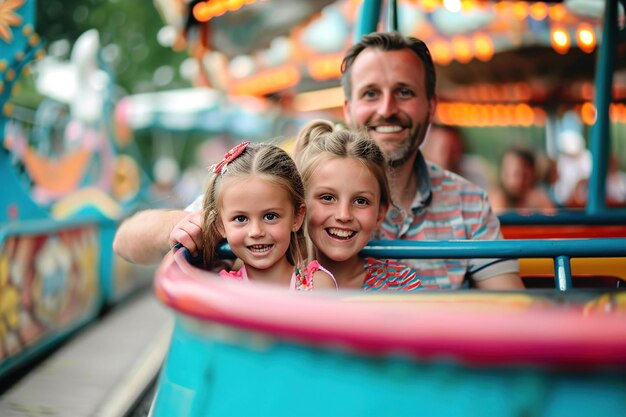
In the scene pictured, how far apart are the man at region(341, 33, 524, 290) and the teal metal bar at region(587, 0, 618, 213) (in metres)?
1.10

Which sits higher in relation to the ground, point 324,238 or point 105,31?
point 105,31

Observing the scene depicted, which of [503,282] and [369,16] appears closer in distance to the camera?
[503,282]

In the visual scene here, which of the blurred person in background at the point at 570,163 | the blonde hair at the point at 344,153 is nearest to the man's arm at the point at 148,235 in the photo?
the blonde hair at the point at 344,153

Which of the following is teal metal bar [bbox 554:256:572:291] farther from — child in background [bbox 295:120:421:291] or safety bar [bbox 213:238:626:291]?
child in background [bbox 295:120:421:291]

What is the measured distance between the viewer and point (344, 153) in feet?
5.38

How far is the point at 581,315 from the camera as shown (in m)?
0.79

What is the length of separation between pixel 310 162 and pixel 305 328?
2.82ft

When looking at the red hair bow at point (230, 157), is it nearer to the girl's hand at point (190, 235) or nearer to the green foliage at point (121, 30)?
the girl's hand at point (190, 235)

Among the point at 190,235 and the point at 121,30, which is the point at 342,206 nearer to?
the point at 190,235

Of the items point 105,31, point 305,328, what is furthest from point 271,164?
point 105,31

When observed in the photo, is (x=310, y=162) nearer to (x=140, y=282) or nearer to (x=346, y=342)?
(x=346, y=342)

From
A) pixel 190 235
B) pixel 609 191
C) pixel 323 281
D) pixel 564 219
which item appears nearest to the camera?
pixel 190 235

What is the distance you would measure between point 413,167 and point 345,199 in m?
0.56

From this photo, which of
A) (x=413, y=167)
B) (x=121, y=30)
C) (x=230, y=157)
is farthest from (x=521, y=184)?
(x=121, y=30)
